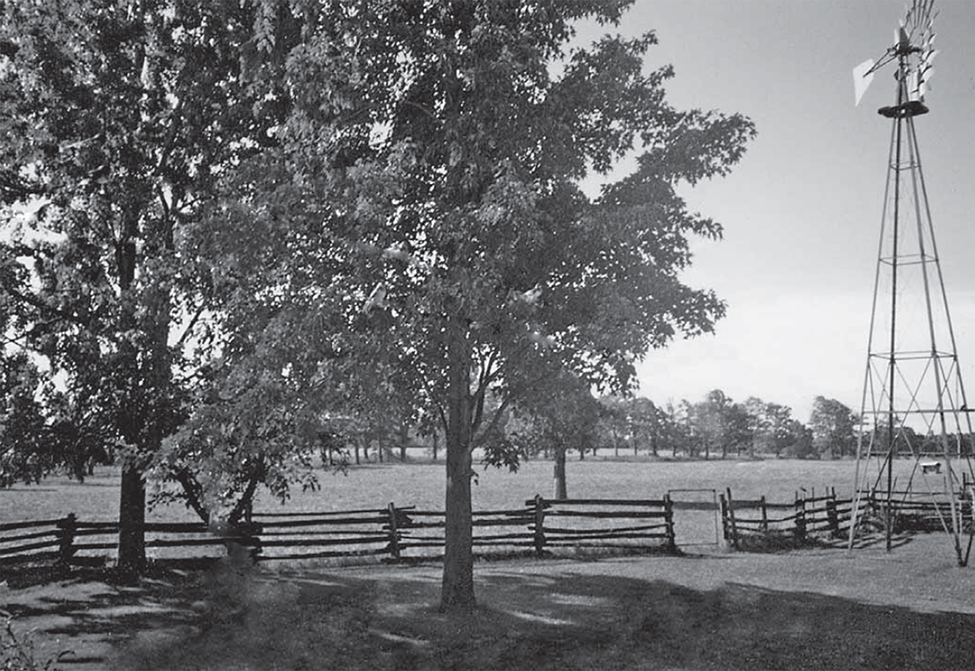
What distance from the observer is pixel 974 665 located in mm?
9805

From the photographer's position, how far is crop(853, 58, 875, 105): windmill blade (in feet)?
59.7

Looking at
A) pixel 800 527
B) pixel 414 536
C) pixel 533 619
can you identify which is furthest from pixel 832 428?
pixel 533 619

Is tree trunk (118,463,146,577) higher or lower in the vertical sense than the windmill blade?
lower

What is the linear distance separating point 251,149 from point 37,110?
14.3 ft

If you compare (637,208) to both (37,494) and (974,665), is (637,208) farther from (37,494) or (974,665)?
(37,494)

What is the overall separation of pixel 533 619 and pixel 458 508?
2165mm

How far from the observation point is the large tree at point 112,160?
13898 mm

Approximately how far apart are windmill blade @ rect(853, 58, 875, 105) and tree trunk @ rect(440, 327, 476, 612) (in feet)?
41.4

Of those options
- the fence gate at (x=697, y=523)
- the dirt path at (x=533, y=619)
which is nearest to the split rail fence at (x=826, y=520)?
the fence gate at (x=697, y=523)

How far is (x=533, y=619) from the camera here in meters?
12.4

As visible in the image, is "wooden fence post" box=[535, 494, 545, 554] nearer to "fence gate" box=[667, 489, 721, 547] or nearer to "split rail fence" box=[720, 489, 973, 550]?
"fence gate" box=[667, 489, 721, 547]

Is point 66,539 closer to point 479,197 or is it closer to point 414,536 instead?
point 414,536

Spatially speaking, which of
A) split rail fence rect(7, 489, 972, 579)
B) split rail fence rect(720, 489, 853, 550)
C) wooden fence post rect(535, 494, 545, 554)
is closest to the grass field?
split rail fence rect(720, 489, 853, 550)

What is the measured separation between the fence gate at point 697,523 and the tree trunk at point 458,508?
874cm
